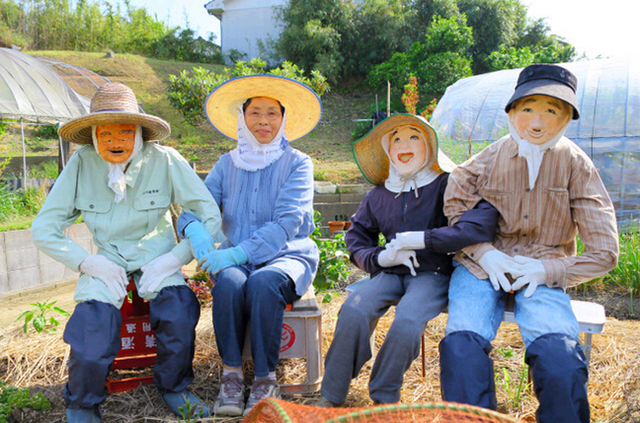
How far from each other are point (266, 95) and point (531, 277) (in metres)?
1.79

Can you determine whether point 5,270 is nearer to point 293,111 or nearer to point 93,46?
point 293,111

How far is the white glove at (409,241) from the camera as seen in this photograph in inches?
87.3

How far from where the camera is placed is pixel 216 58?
20875 mm

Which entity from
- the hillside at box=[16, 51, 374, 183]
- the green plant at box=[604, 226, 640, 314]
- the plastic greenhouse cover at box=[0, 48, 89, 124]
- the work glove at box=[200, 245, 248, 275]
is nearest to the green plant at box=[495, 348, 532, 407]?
the work glove at box=[200, 245, 248, 275]

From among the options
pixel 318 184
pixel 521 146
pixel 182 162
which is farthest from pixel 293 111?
pixel 318 184

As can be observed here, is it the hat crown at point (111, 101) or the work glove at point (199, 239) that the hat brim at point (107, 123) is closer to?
the hat crown at point (111, 101)

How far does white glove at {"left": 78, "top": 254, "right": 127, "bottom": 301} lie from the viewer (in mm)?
2244

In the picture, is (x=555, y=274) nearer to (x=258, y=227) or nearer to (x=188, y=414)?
(x=258, y=227)

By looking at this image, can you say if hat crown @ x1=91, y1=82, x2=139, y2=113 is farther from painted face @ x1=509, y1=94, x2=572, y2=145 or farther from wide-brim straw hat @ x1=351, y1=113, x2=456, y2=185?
painted face @ x1=509, y1=94, x2=572, y2=145

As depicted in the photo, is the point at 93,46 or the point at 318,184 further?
the point at 93,46

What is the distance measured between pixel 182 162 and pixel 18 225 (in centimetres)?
465

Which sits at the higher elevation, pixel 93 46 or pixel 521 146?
pixel 93 46

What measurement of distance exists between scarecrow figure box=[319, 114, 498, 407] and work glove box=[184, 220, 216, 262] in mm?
738

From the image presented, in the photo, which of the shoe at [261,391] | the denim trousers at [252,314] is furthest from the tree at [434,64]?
the shoe at [261,391]
